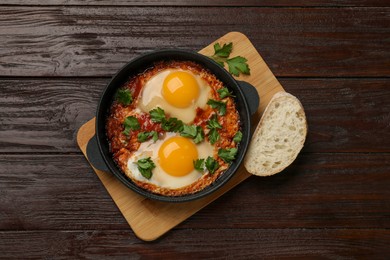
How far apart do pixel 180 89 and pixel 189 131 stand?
22 centimetres

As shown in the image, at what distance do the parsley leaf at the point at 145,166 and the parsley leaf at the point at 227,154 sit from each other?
35 cm

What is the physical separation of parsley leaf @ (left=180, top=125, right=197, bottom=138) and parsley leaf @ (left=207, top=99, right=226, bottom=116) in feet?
0.49

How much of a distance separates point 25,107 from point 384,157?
2024 mm

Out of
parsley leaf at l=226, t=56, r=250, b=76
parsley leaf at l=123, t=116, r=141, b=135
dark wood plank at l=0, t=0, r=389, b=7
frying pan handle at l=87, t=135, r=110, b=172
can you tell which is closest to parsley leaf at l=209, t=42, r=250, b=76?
parsley leaf at l=226, t=56, r=250, b=76

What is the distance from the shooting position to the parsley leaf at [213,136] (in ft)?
8.86

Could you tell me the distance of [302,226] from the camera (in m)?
2.96

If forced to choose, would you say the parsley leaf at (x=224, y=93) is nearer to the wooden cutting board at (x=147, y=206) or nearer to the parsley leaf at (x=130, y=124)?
the wooden cutting board at (x=147, y=206)

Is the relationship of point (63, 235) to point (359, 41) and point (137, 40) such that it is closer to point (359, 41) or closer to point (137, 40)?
point (137, 40)

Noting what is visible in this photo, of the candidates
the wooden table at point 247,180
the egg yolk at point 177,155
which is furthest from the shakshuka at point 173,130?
the wooden table at point 247,180

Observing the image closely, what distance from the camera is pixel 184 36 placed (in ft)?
9.88

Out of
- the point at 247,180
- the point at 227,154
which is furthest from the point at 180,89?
the point at 247,180

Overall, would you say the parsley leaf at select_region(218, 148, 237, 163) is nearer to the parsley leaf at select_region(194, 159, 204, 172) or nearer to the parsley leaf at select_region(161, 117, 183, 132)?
the parsley leaf at select_region(194, 159, 204, 172)

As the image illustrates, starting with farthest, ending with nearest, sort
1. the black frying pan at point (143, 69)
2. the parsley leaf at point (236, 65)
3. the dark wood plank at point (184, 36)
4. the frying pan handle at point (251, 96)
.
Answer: the dark wood plank at point (184, 36), the parsley leaf at point (236, 65), the frying pan handle at point (251, 96), the black frying pan at point (143, 69)

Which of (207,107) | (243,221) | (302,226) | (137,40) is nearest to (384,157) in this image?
(302,226)
